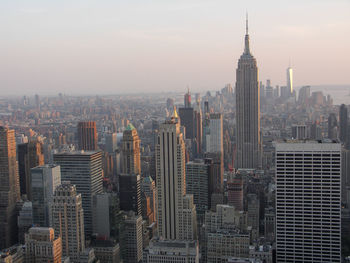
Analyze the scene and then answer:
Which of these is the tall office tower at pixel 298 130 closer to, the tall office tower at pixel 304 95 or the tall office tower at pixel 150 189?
the tall office tower at pixel 304 95

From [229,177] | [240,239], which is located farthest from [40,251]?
[229,177]

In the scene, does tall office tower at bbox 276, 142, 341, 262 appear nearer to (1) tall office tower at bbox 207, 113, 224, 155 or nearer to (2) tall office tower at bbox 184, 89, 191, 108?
(2) tall office tower at bbox 184, 89, 191, 108

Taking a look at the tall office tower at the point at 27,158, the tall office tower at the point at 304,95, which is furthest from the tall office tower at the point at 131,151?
the tall office tower at the point at 304,95

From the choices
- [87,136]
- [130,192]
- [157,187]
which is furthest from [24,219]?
[87,136]

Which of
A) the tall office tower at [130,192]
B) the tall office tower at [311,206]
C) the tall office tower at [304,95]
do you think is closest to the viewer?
the tall office tower at [311,206]

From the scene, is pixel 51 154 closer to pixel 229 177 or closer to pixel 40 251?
pixel 40 251

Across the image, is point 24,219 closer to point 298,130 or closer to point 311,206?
point 311,206
